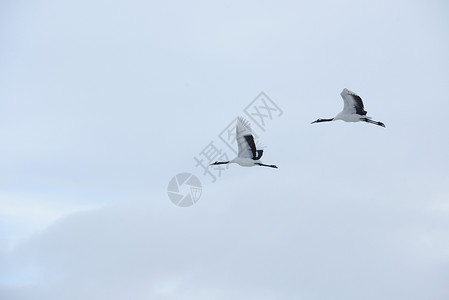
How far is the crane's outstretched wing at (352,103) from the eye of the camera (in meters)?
67.4

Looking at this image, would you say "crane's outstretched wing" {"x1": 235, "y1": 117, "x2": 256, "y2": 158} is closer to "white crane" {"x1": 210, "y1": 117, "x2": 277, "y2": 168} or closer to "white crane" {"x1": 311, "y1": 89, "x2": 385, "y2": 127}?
"white crane" {"x1": 210, "y1": 117, "x2": 277, "y2": 168}

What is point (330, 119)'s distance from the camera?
7356 cm

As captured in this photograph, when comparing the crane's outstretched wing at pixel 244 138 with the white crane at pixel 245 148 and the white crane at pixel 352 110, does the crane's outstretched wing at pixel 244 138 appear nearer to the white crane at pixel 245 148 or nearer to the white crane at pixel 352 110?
the white crane at pixel 245 148

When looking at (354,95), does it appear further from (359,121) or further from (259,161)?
(259,161)

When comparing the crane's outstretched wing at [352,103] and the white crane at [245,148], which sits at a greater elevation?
the white crane at [245,148]

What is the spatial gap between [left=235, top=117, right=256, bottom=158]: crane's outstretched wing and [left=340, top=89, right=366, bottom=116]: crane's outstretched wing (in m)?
7.14

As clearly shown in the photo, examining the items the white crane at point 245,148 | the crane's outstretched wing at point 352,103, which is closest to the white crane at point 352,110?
the crane's outstretched wing at point 352,103

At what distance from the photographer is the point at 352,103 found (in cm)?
6850

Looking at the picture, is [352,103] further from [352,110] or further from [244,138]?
[244,138]

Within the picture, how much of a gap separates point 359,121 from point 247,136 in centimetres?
868

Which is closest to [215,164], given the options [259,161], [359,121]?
[259,161]

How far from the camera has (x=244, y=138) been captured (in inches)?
2702

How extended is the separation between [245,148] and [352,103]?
8367mm

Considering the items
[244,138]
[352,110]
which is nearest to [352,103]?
[352,110]
